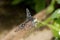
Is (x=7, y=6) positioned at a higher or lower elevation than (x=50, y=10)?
higher

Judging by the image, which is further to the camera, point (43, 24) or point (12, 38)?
point (12, 38)

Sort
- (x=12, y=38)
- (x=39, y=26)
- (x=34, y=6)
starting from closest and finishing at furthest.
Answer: (x=39, y=26), (x=12, y=38), (x=34, y=6)

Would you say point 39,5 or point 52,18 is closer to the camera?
point 52,18

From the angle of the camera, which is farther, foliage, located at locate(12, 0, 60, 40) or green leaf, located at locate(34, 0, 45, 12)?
green leaf, located at locate(34, 0, 45, 12)

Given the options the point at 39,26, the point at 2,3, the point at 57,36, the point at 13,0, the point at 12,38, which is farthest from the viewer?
the point at 2,3

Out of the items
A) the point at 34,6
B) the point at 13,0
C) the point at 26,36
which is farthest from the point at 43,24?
the point at 13,0

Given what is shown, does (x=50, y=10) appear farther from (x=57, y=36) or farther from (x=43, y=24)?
(x=57, y=36)

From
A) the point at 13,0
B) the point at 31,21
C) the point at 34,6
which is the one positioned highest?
the point at 13,0

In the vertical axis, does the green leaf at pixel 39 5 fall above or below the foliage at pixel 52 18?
above

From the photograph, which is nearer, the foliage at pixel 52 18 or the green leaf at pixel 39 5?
the foliage at pixel 52 18

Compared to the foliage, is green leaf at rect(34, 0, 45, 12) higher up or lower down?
higher up

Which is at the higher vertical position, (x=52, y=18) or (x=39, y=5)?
(x=39, y=5)
